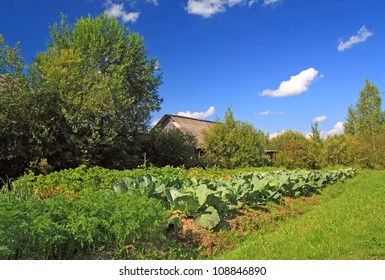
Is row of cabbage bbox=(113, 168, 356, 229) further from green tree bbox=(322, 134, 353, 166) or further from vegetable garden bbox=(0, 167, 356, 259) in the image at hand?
green tree bbox=(322, 134, 353, 166)

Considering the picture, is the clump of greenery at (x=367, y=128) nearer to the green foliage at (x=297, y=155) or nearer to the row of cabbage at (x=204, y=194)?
the green foliage at (x=297, y=155)

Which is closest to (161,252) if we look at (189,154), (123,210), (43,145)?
(123,210)

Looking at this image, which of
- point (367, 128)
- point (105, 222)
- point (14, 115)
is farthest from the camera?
point (367, 128)

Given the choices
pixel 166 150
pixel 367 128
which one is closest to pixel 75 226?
pixel 166 150

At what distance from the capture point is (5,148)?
14.8 meters

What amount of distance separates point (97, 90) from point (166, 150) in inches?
255

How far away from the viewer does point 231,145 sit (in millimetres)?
23359

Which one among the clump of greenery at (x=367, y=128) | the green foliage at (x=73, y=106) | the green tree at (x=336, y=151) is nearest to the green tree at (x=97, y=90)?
the green foliage at (x=73, y=106)

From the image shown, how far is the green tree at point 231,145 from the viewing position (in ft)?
76.1

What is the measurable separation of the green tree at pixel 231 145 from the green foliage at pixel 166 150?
159cm

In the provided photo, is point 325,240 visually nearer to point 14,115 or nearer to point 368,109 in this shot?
point 14,115

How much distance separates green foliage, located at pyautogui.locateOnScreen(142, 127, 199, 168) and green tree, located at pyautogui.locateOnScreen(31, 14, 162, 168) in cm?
99

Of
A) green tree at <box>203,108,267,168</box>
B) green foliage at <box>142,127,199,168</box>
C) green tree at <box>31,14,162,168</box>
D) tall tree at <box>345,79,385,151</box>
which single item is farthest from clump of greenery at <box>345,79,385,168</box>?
green tree at <box>31,14,162,168</box>
